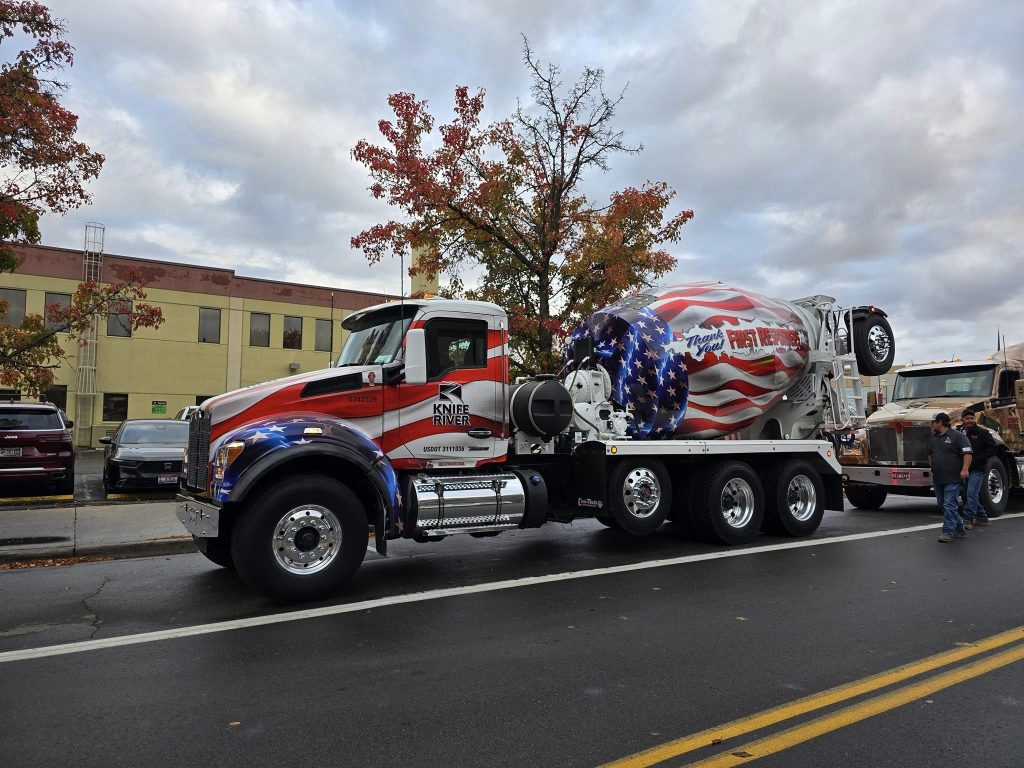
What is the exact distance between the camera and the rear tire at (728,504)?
9164 mm

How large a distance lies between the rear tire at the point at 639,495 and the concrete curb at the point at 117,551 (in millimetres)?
5151

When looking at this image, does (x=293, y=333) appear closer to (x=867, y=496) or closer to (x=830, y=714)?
(x=867, y=496)

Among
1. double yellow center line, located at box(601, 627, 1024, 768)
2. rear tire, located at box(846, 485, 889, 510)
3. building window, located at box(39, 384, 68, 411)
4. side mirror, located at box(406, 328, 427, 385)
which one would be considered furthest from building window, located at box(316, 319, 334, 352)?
double yellow center line, located at box(601, 627, 1024, 768)

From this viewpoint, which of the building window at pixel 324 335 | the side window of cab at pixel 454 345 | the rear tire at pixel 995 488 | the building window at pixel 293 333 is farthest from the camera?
the building window at pixel 324 335

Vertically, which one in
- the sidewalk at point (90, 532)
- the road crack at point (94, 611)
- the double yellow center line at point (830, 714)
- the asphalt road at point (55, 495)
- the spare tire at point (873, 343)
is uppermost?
the spare tire at point (873, 343)

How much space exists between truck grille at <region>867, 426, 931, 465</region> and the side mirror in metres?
9.21

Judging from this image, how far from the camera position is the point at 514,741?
3592mm

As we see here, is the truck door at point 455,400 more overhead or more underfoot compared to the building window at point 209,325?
more underfoot

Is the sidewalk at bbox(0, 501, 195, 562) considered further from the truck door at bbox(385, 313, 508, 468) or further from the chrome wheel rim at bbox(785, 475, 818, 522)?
the chrome wheel rim at bbox(785, 475, 818, 522)

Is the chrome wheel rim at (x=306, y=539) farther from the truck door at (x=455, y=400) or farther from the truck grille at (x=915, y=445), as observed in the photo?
the truck grille at (x=915, y=445)

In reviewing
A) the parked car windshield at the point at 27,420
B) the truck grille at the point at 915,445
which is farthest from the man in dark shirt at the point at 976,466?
the parked car windshield at the point at 27,420

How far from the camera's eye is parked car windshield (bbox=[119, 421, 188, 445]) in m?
14.7

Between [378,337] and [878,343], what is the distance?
319 inches

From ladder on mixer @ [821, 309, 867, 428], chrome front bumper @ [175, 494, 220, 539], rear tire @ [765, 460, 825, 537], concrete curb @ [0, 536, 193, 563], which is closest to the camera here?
chrome front bumper @ [175, 494, 220, 539]
